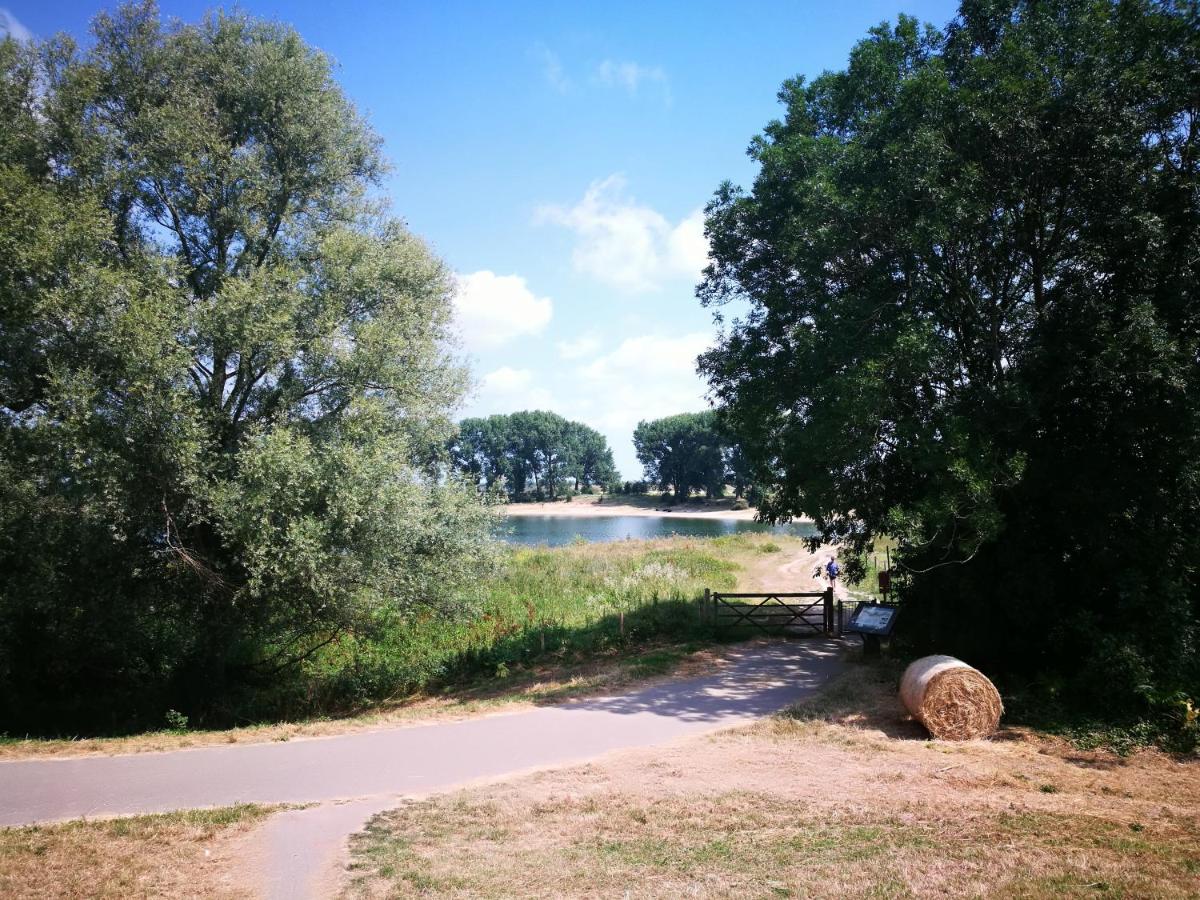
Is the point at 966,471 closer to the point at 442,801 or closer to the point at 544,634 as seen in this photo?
the point at 442,801

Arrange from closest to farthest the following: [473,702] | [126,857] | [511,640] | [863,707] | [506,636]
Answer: [126,857] → [863,707] → [473,702] → [511,640] → [506,636]

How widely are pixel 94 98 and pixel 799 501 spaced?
1872 centimetres

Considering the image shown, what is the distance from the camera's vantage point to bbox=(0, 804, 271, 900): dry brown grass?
21.3 feet

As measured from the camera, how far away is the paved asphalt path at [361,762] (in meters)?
8.79

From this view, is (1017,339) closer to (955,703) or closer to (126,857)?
(955,703)

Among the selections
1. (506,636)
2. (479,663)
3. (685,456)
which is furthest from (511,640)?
(685,456)

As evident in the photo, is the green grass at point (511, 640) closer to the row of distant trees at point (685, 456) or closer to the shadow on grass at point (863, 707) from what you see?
the shadow on grass at point (863, 707)

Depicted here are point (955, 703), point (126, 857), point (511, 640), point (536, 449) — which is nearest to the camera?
point (126, 857)

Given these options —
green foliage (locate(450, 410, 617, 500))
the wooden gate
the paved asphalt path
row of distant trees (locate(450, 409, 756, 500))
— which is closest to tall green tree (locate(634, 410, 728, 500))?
row of distant trees (locate(450, 409, 756, 500))

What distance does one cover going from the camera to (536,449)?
486ft

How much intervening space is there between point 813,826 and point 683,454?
127760mm

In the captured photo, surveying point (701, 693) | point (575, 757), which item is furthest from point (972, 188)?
point (575, 757)

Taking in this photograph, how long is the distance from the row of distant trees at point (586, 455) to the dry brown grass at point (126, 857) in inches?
4580

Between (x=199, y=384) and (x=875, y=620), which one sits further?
(x=875, y=620)
